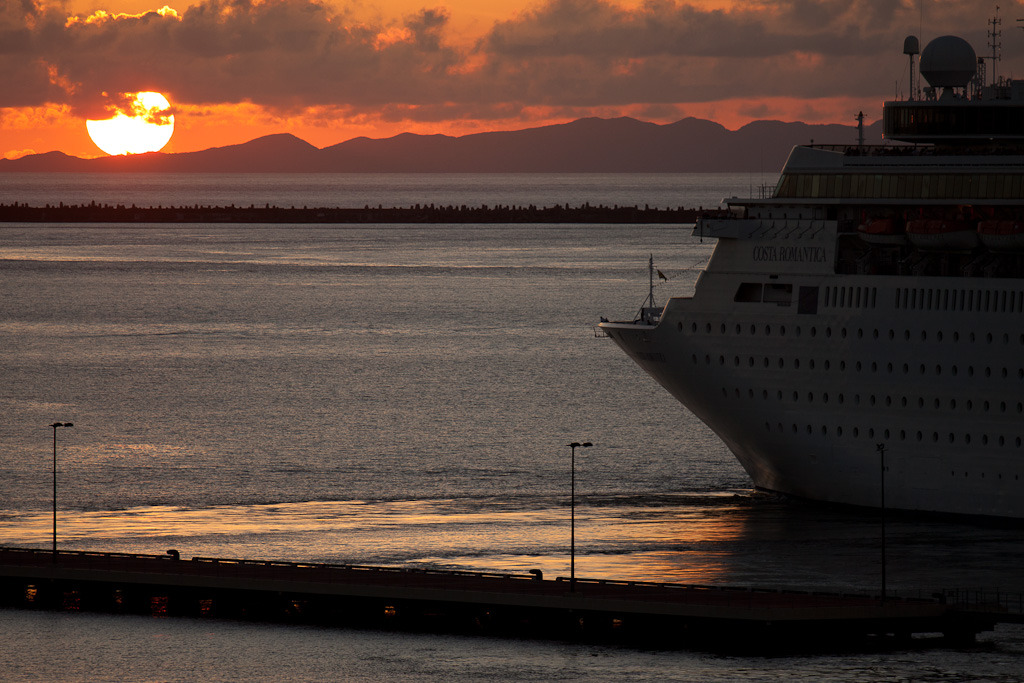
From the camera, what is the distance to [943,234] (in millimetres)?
49219

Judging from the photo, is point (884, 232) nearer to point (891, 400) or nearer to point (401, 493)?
point (891, 400)

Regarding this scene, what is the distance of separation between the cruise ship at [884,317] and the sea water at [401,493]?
1.73 meters

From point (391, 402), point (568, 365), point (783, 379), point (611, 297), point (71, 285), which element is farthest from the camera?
point (71, 285)

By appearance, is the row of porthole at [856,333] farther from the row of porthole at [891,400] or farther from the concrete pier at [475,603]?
the concrete pier at [475,603]

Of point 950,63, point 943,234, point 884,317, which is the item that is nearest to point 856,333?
point 884,317

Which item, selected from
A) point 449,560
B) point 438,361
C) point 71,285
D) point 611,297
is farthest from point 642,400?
point 71,285

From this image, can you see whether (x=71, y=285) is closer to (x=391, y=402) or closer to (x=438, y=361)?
(x=438, y=361)

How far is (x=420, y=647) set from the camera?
134 ft

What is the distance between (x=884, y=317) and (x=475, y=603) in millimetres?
14996

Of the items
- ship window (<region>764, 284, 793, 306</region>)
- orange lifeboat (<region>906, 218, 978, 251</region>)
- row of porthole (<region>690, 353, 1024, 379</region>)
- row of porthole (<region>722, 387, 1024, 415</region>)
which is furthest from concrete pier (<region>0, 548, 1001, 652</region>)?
orange lifeboat (<region>906, 218, 978, 251</region>)

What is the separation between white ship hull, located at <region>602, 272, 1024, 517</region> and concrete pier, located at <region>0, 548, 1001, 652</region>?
762 cm

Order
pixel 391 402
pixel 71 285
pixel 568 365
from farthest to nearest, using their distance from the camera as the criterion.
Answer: pixel 71 285, pixel 568 365, pixel 391 402

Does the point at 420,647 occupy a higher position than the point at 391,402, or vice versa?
the point at 391,402

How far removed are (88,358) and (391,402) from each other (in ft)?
89.3
